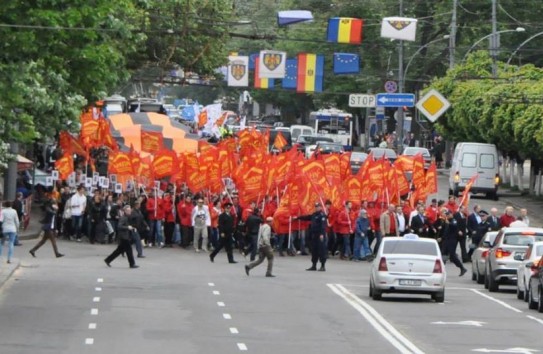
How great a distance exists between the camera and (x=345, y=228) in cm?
4247

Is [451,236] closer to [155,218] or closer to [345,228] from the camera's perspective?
[345,228]

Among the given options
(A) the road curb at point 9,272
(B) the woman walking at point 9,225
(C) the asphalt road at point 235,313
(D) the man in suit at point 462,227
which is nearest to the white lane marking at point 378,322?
(C) the asphalt road at point 235,313

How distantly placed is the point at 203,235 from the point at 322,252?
19.9 ft

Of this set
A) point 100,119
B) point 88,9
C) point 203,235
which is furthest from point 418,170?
point 88,9

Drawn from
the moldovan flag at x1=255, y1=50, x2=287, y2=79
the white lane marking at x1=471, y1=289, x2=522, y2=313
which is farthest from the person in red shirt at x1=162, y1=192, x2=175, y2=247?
the moldovan flag at x1=255, y1=50, x2=287, y2=79

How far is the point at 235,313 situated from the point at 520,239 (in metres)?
9.18

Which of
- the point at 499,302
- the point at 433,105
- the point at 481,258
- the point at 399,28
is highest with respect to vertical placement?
the point at 399,28

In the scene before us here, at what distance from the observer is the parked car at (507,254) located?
33562mm

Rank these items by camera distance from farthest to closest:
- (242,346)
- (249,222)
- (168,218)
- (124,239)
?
(168,218)
(249,222)
(124,239)
(242,346)

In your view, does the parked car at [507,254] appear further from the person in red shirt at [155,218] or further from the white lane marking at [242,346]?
the white lane marking at [242,346]

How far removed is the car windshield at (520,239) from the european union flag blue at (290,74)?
98.0 ft

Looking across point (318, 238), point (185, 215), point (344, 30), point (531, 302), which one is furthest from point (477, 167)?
point (531, 302)

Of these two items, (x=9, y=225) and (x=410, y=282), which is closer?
(x=410, y=282)

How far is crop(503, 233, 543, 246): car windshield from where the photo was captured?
3394 centimetres
